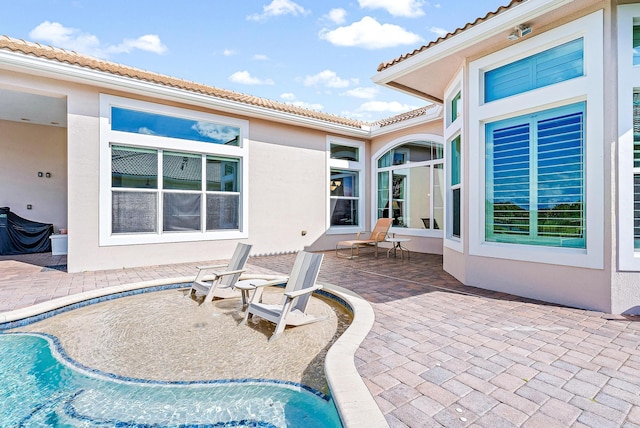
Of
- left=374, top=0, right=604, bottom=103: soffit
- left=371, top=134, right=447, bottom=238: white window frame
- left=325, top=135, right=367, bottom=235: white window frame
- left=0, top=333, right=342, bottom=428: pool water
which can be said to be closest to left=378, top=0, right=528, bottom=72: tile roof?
left=374, top=0, right=604, bottom=103: soffit

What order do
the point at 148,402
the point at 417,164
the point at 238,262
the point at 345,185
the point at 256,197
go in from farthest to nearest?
the point at 345,185 → the point at 417,164 → the point at 256,197 → the point at 238,262 → the point at 148,402

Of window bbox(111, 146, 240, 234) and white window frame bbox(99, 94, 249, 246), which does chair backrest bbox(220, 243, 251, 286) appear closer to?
white window frame bbox(99, 94, 249, 246)

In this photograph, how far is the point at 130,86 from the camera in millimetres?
8445

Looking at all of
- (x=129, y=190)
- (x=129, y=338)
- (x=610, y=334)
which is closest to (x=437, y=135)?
(x=610, y=334)

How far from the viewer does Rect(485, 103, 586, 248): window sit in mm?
5492

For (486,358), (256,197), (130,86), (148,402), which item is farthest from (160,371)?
(256,197)

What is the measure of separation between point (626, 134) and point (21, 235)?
1672cm

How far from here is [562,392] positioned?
9.55 ft

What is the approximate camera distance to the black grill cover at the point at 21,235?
11.5 m

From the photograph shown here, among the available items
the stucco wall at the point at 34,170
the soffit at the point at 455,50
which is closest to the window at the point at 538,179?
the soffit at the point at 455,50

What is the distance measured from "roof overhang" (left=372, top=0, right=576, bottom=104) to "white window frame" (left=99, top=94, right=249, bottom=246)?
5014mm

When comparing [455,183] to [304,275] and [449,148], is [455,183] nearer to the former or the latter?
[449,148]

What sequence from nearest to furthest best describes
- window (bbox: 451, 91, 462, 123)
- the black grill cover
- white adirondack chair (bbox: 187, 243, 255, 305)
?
white adirondack chair (bbox: 187, 243, 255, 305), window (bbox: 451, 91, 462, 123), the black grill cover

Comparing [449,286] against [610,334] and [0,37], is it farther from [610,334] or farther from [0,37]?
[0,37]
